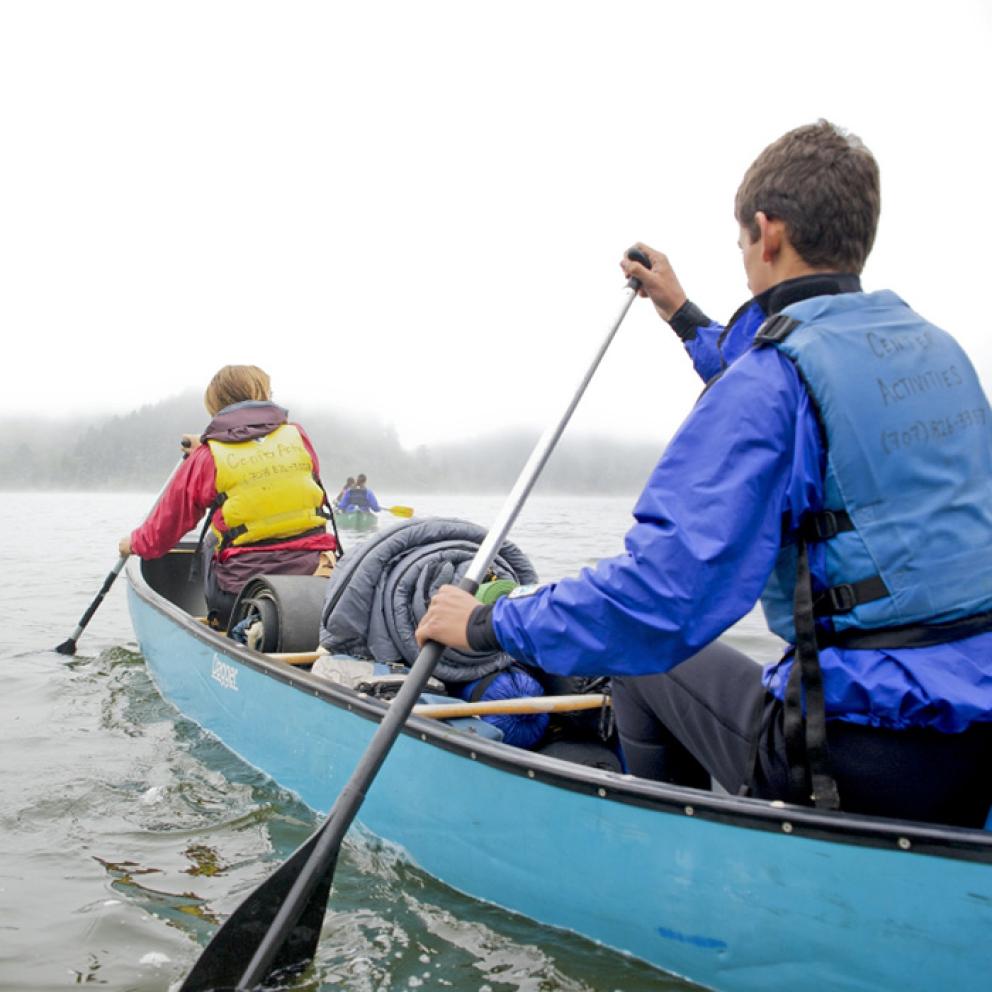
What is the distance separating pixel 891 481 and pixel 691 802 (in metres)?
0.99

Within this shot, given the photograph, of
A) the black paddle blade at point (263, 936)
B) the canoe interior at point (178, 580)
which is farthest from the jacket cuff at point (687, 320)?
the canoe interior at point (178, 580)

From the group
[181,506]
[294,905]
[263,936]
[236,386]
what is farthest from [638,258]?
[181,506]

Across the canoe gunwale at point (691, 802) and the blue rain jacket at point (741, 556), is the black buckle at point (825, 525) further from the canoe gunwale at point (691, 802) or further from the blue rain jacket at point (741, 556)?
the canoe gunwale at point (691, 802)

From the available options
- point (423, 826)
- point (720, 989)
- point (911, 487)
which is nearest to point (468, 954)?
point (423, 826)

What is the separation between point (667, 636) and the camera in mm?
2248

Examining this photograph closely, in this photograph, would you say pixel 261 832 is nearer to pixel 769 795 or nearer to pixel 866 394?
pixel 769 795

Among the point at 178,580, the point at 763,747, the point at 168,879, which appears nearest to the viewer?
the point at 763,747

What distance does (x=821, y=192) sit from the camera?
2326mm

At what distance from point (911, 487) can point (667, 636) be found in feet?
2.00

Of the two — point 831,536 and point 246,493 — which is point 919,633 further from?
point 246,493

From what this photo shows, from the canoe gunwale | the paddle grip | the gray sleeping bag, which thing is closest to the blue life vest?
the canoe gunwale

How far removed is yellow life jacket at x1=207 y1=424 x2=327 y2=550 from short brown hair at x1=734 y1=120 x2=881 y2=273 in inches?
156

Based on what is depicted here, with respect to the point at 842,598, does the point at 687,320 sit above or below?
above

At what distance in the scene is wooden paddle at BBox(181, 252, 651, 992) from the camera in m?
2.80
